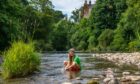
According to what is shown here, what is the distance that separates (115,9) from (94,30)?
26.1ft

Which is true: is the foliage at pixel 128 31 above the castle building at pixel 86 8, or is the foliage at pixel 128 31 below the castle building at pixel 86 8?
below

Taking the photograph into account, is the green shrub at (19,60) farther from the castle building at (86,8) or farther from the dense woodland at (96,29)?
the castle building at (86,8)

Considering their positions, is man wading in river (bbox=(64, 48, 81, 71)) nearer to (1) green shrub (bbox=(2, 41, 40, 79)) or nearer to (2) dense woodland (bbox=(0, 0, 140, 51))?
(1) green shrub (bbox=(2, 41, 40, 79))

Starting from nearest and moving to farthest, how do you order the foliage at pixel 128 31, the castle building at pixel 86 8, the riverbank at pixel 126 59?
the riverbank at pixel 126 59
the foliage at pixel 128 31
the castle building at pixel 86 8

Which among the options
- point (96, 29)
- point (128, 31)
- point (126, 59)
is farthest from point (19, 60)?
point (96, 29)

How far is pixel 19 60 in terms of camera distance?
18922 mm

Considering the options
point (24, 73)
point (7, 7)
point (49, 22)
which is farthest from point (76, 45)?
point (24, 73)

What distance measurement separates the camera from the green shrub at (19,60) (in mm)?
18641

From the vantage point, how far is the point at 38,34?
→ 89438 mm

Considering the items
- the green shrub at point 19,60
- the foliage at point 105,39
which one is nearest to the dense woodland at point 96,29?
the foliage at point 105,39

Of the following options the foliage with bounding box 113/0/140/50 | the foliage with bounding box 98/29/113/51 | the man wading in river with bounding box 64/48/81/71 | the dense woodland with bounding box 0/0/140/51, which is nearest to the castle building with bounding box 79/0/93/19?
the dense woodland with bounding box 0/0/140/51

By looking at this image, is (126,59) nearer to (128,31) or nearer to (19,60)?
(19,60)

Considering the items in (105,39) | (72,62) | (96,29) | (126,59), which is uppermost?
(96,29)

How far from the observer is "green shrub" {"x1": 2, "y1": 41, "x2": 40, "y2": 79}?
18.6 meters
